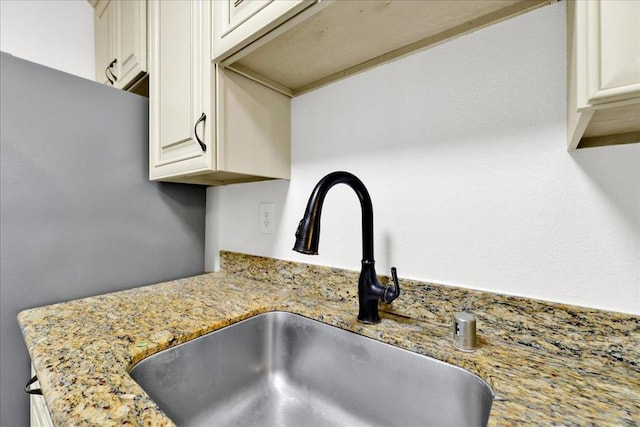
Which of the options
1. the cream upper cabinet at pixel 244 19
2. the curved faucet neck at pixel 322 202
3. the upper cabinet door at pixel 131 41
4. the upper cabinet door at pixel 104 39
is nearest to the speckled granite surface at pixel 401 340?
the curved faucet neck at pixel 322 202

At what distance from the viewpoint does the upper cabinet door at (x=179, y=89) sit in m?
0.81

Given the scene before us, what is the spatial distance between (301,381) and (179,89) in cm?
99

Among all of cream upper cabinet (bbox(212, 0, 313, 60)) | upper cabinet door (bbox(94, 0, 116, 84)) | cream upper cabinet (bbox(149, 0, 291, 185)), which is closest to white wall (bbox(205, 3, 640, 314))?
cream upper cabinet (bbox(149, 0, 291, 185))

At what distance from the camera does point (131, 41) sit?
114 centimetres

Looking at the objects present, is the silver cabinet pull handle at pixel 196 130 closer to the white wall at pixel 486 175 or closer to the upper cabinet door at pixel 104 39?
the white wall at pixel 486 175

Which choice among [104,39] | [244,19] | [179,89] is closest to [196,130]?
[179,89]

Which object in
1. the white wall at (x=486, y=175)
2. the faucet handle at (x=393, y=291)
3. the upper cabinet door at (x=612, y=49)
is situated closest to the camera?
the upper cabinet door at (x=612, y=49)

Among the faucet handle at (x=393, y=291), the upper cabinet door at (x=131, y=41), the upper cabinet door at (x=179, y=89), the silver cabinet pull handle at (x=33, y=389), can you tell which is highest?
the upper cabinet door at (x=131, y=41)

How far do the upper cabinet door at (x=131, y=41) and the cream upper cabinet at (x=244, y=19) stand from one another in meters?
0.52

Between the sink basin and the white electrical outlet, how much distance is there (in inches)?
14.7

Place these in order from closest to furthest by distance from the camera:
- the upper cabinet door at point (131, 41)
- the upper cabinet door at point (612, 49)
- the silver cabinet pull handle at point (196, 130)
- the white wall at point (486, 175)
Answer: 1. the upper cabinet door at point (612, 49)
2. the white wall at point (486, 175)
3. the silver cabinet pull handle at point (196, 130)
4. the upper cabinet door at point (131, 41)

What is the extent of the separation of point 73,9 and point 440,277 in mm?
2274

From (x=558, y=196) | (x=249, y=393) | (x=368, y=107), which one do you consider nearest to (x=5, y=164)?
(x=249, y=393)

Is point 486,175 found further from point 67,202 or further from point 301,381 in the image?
point 67,202
